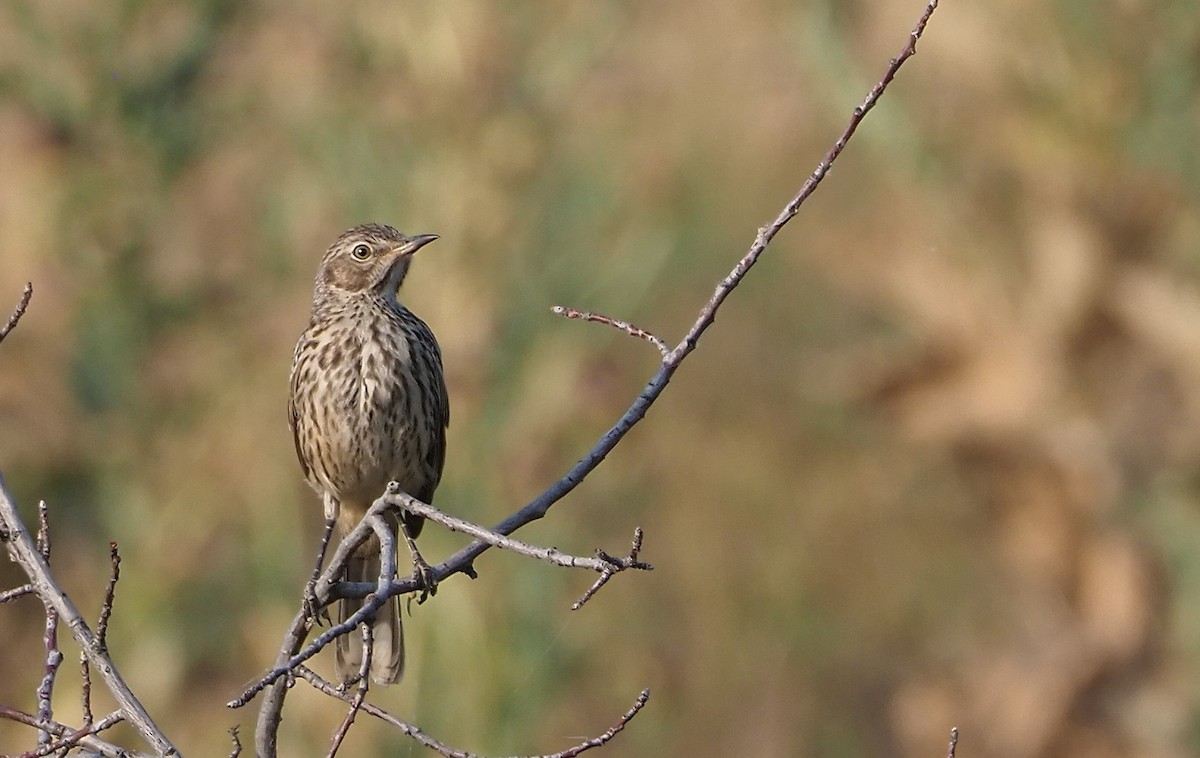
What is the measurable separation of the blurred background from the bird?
3268 millimetres

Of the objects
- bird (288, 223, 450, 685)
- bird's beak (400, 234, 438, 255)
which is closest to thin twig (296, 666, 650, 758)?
bird (288, 223, 450, 685)

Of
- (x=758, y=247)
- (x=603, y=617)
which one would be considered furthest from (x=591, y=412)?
(x=758, y=247)

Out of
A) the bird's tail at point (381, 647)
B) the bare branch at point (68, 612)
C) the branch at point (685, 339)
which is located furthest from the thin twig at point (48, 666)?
the bird's tail at point (381, 647)

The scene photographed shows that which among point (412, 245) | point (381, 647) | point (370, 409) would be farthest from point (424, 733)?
point (412, 245)

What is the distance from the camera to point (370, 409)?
198 inches

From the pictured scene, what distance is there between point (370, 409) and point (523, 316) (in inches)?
159

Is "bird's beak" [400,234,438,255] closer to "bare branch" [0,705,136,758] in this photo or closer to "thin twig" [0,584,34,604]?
"thin twig" [0,584,34,604]

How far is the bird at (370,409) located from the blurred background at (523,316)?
3268 millimetres

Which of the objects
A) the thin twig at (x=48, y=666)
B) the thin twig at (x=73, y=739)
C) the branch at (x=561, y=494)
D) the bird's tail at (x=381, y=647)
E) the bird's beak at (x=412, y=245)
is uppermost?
the bird's beak at (x=412, y=245)

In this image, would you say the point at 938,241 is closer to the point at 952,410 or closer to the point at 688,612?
the point at 952,410

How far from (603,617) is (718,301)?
7.68 meters

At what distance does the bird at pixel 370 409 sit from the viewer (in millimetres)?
5023

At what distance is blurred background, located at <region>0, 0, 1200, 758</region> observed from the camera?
891cm

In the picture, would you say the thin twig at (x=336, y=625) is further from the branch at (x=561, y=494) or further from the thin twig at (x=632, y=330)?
the thin twig at (x=632, y=330)
